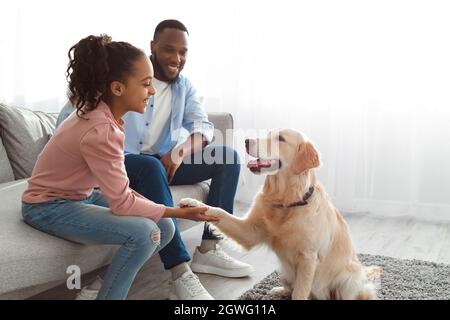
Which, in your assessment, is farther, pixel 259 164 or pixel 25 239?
pixel 259 164

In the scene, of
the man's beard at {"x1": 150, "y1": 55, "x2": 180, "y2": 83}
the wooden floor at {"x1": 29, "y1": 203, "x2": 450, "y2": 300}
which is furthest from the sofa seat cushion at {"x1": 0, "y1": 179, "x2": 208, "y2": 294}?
the man's beard at {"x1": 150, "y1": 55, "x2": 180, "y2": 83}

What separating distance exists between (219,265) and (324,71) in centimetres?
187

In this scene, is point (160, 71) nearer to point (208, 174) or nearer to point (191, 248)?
point (208, 174)

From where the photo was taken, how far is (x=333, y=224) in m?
1.75

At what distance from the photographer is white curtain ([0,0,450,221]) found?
3.21 metres

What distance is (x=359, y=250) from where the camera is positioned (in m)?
2.57

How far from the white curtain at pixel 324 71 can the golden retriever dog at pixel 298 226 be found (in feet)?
4.24

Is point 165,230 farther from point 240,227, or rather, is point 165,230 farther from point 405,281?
point 405,281

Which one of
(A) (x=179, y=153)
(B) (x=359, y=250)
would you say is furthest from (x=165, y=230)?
(B) (x=359, y=250)

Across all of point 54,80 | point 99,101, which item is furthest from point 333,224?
point 54,80

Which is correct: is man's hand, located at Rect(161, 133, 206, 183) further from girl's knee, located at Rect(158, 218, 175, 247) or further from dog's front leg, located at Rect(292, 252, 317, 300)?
dog's front leg, located at Rect(292, 252, 317, 300)

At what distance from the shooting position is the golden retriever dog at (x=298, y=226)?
1670 mm

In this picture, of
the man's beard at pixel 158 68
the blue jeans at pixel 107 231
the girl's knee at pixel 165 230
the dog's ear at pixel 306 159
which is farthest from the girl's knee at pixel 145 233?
the man's beard at pixel 158 68

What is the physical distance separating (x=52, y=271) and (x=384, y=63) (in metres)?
2.65
